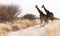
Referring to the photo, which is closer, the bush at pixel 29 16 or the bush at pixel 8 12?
the bush at pixel 8 12

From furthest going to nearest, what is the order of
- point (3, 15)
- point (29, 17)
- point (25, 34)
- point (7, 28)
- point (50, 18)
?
point (29, 17) → point (3, 15) → point (7, 28) → point (50, 18) → point (25, 34)

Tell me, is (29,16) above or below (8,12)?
below

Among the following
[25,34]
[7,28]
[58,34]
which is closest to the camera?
[58,34]

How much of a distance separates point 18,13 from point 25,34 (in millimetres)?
20962

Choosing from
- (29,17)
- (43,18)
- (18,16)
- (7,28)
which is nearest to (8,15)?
(18,16)

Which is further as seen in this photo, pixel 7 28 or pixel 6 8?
pixel 6 8

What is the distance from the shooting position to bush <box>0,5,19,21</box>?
33.9 meters

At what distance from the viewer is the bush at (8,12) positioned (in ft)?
111

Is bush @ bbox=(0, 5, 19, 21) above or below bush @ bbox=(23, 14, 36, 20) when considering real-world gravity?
above

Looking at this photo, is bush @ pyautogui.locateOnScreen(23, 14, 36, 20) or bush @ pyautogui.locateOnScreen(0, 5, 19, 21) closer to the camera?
bush @ pyautogui.locateOnScreen(0, 5, 19, 21)

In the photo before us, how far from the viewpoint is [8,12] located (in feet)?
114

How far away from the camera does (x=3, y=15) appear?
33.6 meters

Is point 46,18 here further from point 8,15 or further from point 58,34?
point 8,15

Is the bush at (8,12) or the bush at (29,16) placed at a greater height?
the bush at (8,12)
